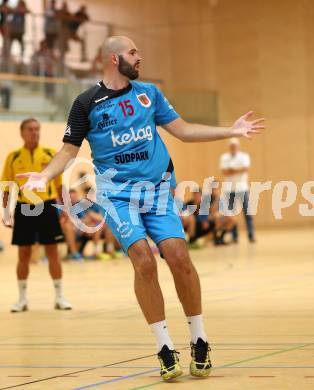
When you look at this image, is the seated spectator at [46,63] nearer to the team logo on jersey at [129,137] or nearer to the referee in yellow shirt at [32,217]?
the referee in yellow shirt at [32,217]

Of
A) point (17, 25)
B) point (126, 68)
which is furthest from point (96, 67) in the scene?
point (126, 68)

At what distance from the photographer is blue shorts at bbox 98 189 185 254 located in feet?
20.4

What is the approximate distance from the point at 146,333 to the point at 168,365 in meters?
2.35

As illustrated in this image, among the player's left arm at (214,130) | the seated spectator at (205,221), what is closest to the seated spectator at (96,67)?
the seated spectator at (205,221)

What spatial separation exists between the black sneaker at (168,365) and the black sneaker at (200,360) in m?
0.11

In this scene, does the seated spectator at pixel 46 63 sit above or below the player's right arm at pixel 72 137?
above

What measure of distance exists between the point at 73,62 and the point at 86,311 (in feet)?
48.2

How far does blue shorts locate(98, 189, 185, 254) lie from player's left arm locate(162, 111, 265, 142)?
44 centimetres

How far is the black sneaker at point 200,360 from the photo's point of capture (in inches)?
240

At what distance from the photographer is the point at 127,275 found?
15.0 metres

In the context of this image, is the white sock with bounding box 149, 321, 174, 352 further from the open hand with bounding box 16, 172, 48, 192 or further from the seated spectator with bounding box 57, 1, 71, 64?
the seated spectator with bounding box 57, 1, 71, 64

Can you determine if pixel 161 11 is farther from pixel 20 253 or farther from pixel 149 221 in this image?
pixel 149 221

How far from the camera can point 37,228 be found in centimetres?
1064

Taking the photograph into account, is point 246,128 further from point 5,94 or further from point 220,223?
point 220,223
